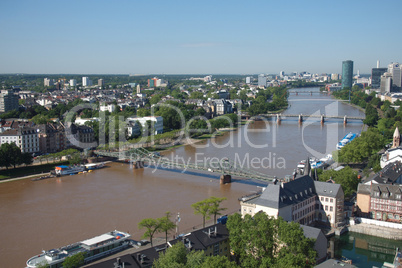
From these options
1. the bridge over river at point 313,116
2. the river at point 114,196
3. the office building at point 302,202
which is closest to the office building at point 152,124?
the river at point 114,196

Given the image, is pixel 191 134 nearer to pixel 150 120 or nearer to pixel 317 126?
pixel 150 120

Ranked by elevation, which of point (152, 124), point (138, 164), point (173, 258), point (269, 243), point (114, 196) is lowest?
point (114, 196)

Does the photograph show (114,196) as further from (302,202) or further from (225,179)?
(302,202)

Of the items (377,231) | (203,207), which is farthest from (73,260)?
(377,231)

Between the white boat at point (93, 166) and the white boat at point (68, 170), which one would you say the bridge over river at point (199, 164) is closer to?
the white boat at point (93, 166)

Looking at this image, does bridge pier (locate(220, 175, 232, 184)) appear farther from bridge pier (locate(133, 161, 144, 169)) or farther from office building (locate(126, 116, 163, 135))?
office building (locate(126, 116, 163, 135))

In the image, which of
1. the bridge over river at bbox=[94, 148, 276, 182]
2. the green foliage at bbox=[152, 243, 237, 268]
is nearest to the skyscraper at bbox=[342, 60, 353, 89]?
the bridge over river at bbox=[94, 148, 276, 182]
